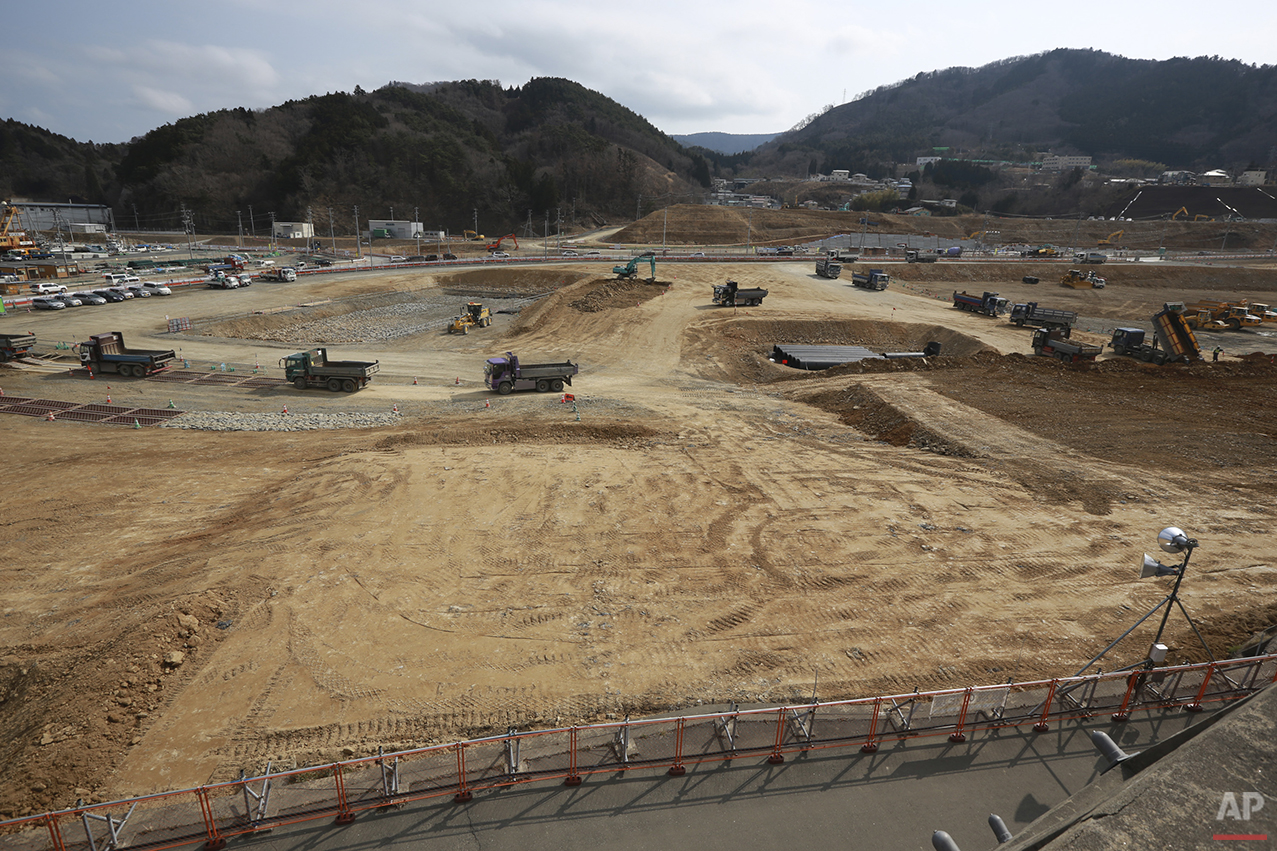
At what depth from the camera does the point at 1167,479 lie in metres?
19.6

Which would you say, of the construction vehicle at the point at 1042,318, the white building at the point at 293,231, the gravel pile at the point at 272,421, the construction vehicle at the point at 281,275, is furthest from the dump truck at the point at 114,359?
the white building at the point at 293,231

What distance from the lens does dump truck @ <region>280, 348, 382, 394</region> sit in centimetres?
2894

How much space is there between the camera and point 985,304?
48938 mm

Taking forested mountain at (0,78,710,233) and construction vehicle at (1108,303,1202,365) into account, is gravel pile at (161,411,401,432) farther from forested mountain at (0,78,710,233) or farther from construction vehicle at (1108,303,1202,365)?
forested mountain at (0,78,710,233)

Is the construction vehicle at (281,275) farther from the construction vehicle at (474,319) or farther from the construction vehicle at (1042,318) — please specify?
the construction vehicle at (1042,318)

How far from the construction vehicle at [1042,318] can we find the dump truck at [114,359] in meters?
53.7

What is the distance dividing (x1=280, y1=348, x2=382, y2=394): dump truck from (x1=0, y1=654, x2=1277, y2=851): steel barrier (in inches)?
901

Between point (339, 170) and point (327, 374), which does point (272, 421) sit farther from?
point (339, 170)

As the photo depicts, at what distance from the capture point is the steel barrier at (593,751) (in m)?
7.86

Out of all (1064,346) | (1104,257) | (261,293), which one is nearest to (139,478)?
(261,293)

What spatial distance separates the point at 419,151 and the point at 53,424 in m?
Answer: 126

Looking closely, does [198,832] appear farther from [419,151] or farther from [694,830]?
[419,151]

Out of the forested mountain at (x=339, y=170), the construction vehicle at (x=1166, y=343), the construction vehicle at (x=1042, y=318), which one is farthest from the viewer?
the forested mountain at (x=339, y=170)

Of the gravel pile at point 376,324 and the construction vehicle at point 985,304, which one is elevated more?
the construction vehicle at point 985,304
